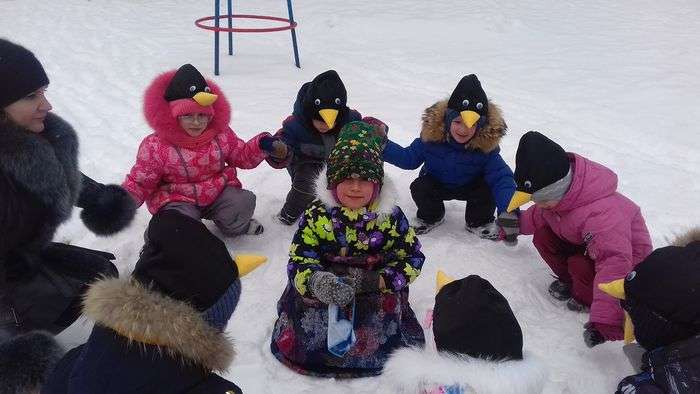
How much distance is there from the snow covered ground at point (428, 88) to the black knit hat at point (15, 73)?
98 cm

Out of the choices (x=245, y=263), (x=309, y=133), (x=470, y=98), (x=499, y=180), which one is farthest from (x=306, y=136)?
(x=245, y=263)

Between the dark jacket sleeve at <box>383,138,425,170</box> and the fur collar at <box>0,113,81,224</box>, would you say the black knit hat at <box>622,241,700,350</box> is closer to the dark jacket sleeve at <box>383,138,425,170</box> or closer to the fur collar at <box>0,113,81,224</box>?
the dark jacket sleeve at <box>383,138,425,170</box>

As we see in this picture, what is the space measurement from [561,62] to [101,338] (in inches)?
285

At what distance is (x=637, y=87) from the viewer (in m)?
6.20

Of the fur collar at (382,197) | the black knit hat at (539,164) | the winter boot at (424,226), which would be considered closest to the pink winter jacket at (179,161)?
the fur collar at (382,197)

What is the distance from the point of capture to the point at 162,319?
1.29m

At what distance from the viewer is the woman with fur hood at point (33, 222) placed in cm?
182

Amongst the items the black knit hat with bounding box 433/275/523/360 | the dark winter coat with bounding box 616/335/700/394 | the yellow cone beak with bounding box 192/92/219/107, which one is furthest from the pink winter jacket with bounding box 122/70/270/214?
the dark winter coat with bounding box 616/335/700/394

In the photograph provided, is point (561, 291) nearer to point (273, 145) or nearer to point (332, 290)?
point (332, 290)

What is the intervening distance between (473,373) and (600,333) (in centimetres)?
116

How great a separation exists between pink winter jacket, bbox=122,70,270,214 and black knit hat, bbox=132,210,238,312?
1523 mm

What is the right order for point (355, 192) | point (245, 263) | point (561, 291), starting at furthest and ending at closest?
point (561, 291) → point (355, 192) → point (245, 263)

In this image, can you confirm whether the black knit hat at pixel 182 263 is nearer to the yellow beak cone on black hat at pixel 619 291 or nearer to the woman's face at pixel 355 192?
the woman's face at pixel 355 192

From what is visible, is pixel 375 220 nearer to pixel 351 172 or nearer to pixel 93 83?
pixel 351 172
